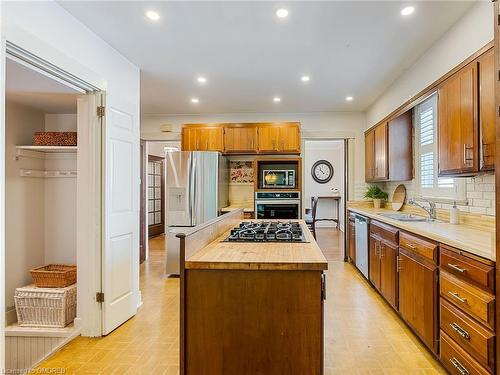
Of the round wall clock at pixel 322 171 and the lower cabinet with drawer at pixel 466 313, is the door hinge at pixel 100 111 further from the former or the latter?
the round wall clock at pixel 322 171

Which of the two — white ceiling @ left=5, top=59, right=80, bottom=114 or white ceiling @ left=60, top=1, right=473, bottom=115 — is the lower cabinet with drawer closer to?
white ceiling @ left=60, top=1, right=473, bottom=115

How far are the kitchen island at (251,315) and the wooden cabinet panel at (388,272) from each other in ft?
5.86

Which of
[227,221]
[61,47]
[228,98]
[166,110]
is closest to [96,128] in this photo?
[61,47]

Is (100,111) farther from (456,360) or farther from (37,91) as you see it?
(456,360)

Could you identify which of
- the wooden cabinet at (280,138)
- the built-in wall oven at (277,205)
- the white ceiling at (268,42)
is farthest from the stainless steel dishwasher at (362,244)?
the white ceiling at (268,42)

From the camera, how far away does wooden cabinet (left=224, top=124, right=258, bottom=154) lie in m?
5.21

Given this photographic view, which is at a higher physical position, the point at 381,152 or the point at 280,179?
the point at 381,152

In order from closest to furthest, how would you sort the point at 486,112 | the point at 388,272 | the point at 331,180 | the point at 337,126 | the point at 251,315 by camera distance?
the point at 251,315 → the point at 486,112 → the point at 388,272 → the point at 337,126 → the point at 331,180

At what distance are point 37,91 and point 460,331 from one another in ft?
12.8

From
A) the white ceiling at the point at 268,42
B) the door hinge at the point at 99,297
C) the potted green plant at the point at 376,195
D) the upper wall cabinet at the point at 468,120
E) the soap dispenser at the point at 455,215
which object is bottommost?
the door hinge at the point at 99,297

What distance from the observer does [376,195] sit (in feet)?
16.7

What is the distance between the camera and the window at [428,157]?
3287 mm

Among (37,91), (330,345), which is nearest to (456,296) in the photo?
(330,345)

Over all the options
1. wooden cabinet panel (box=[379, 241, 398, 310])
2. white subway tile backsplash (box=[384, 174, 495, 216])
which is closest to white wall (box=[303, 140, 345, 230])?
wooden cabinet panel (box=[379, 241, 398, 310])
